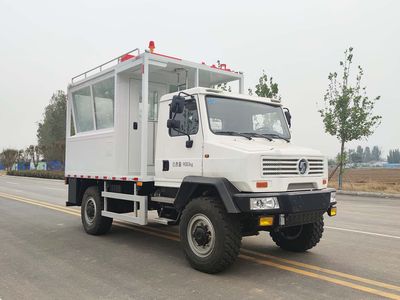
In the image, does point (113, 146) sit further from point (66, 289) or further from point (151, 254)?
point (66, 289)

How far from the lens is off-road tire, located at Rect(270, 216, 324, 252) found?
6.59m

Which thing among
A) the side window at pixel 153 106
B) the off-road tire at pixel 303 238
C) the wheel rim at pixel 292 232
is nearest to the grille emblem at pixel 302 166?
the off-road tire at pixel 303 238

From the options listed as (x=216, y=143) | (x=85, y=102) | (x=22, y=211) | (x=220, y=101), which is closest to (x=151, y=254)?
(x=216, y=143)

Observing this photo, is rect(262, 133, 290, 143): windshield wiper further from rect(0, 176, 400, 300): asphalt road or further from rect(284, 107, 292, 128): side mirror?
rect(0, 176, 400, 300): asphalt road

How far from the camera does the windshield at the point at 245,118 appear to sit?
6172 mm

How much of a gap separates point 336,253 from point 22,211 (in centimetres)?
979

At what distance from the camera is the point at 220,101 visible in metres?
6.35

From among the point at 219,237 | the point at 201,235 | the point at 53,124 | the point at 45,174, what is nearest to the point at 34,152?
the point at 53,124

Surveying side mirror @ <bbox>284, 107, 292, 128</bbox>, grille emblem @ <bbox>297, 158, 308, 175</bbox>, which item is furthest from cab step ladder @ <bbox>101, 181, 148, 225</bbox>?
side mirror @ <bbox>284, 107, 292, 128</bbox>

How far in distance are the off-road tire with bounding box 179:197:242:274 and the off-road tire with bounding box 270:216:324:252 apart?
63.8 inches

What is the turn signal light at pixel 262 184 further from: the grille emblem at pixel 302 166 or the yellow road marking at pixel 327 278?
the yellow road marking at pixel 327 278

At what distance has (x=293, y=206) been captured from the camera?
5332 mm

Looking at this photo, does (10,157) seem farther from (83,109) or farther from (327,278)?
(327,278)

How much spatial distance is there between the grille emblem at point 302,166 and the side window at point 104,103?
4.03 meters
